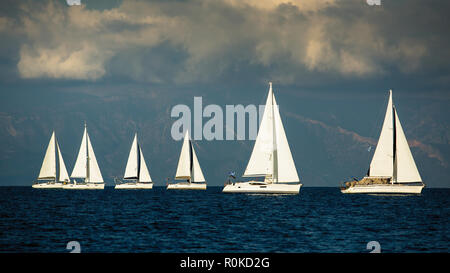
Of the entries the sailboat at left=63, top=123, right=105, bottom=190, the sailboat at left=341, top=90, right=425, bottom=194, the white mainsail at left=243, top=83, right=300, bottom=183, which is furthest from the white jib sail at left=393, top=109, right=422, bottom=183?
the sailboat at left=63, top=123, right=105, bottom=190

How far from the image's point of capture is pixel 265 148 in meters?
93.4

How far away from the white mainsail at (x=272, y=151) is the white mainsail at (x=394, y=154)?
18079 mm

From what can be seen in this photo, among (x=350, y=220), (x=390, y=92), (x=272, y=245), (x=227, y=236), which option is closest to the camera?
(x=272, y=245)

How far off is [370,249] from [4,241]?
24.5 metres

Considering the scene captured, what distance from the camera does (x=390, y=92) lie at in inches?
4038

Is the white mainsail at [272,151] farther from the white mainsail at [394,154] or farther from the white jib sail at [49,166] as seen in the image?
the white jib sail at [49,166]

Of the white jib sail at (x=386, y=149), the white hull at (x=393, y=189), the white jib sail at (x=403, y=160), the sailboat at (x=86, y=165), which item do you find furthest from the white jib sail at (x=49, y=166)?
the white jib sail at (x=403, y=160)

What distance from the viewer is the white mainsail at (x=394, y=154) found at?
328ft

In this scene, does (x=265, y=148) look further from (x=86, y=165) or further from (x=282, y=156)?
(x=86, y=165)

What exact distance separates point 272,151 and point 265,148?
1.23m

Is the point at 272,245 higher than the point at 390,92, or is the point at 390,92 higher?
the point at 390,92

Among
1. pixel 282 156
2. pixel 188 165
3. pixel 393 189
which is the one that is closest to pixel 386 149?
pixel 393 189
